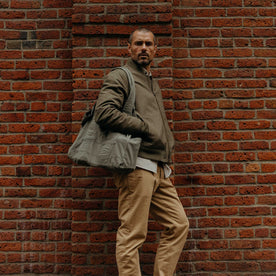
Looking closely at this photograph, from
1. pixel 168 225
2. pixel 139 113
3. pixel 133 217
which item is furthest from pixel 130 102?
pixel 168 225

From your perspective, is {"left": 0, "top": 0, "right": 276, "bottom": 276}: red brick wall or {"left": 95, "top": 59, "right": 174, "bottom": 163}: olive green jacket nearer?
{"left": 95, "top": 59, "right": 174, "bottom": 163}: olive green jacket

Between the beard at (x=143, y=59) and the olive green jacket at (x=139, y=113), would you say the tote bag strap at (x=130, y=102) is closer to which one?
the olive green jacket at (x=139, y=113)

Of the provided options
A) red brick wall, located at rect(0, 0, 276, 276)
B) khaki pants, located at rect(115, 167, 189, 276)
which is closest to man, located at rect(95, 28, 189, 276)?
khaki pants, located at rect(115, 167, 189, 276)

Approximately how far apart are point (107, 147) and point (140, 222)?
0.59m

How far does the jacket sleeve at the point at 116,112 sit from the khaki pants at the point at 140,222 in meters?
0.31

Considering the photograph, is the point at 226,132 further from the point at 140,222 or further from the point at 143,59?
the point at 140,222

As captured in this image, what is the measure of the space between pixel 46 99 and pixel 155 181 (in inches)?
55.5

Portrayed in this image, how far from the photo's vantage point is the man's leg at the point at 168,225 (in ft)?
9.53

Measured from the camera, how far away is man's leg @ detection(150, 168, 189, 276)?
290 cm

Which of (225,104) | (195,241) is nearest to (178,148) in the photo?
(225,104)

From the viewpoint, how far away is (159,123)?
9.45 ft

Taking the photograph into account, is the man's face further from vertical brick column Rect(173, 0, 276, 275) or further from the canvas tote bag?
vertical brick column Rect(173, 0, 276, 275)

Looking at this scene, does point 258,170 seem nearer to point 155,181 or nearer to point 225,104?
point 225,104

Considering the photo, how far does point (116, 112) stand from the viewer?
265 cm
